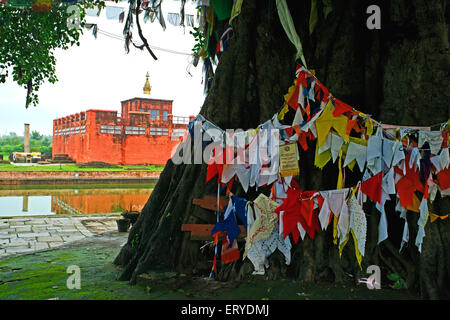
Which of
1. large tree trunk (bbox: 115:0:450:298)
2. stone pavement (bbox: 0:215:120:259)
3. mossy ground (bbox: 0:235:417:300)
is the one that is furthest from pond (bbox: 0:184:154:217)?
large tree trunk (bbox: 115:0:450:298)

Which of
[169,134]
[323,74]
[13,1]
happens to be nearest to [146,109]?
[169,134]

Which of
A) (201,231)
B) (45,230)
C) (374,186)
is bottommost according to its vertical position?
(45,230)

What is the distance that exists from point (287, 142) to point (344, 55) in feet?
3.94

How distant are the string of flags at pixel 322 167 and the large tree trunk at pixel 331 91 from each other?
165mm

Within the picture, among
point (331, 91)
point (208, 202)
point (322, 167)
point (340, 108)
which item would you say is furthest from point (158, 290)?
point (331, 91)

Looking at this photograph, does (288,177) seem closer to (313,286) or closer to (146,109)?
(313,286)

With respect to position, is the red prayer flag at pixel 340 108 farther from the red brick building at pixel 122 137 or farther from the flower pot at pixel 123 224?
the red brick building at pixel 122 137

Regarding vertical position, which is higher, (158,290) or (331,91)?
(331,91)

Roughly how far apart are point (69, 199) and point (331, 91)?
18.4 meters

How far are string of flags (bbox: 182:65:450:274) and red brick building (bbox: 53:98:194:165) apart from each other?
92.4 ft

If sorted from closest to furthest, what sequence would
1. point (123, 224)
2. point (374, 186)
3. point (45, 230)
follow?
point (374, 186) → point (123, 224) → point (45, 230)

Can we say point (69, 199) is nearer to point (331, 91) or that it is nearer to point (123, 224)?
point (123, 224)

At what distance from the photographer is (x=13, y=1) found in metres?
6.71

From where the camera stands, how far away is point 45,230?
28.6ft
